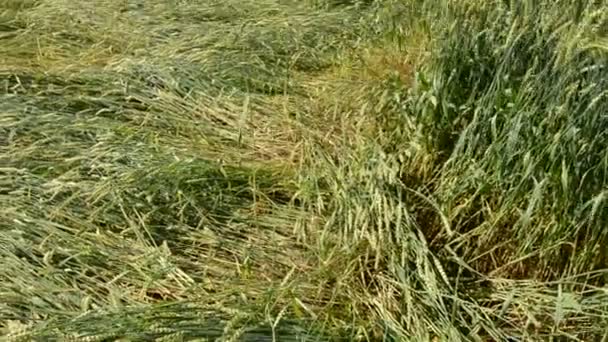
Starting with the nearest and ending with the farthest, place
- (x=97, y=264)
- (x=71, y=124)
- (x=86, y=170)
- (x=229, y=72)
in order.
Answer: (x=97, y=264)
(x=86, y=170)
(x=71, y=124)
(x=229, y=72)

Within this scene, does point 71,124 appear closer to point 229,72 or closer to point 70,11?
point 229,72

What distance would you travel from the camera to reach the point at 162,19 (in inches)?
A: 132

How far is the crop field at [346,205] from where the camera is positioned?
1583 mm

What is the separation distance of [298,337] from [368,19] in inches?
76.6

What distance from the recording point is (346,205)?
1.83 metres

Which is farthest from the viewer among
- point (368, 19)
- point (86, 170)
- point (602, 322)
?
point (368, 19)

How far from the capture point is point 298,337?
4.96 ft

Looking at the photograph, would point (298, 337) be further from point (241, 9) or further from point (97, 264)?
point (241, 9)

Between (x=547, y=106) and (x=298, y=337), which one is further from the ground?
(x=547, y=106)

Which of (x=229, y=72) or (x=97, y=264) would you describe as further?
(x=229, y=72)

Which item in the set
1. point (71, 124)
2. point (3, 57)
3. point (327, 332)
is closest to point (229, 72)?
point (71, 124)

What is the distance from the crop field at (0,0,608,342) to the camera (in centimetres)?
158

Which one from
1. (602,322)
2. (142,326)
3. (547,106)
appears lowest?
(602,322)

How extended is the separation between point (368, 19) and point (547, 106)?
1.51m
